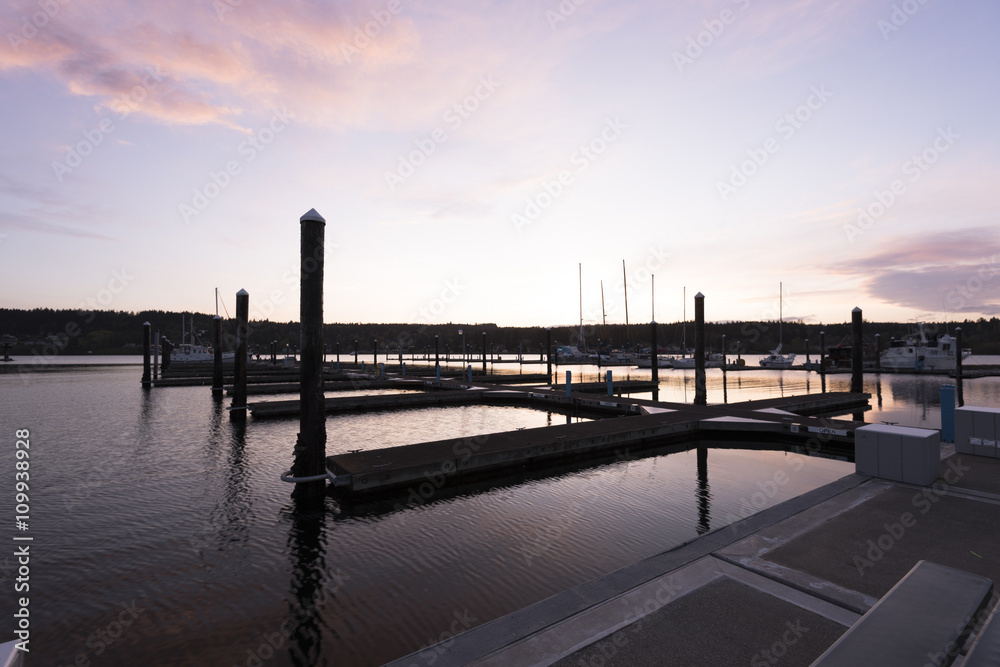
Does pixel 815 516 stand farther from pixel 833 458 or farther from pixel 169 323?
pixel 169 323

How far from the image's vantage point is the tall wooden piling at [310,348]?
9.94m

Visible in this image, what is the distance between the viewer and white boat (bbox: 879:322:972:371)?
59844 mm

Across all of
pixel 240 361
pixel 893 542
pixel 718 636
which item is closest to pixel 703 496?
pixel 893 542

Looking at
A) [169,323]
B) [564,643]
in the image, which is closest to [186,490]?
[564,643]

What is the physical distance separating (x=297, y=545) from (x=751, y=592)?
7144mm

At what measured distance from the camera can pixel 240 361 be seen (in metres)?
21.5

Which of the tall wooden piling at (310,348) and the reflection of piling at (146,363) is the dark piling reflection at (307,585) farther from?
the reflection of piling at (146,363)

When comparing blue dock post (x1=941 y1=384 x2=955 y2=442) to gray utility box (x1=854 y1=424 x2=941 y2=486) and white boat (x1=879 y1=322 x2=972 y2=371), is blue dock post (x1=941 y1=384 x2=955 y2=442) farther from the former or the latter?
white boat (x1=879 y1=322 x2=972 y2=371)

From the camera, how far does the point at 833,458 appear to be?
1463cm

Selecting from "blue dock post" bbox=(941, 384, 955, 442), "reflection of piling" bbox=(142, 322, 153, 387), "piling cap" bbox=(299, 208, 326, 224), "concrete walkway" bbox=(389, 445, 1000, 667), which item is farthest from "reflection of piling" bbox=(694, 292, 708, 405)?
"reflection of piling" bbox=(142, 322, 153, 387)

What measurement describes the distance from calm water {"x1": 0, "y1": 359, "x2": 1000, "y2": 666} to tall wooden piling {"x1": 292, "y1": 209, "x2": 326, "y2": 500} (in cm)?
110

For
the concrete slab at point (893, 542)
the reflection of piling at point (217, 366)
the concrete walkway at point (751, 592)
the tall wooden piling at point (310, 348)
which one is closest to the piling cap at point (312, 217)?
the tall wooden piling at point (310, 348)

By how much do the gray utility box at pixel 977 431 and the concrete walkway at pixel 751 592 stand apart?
13.6ft

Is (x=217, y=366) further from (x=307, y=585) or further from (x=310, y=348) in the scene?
(x=307, y=585)
